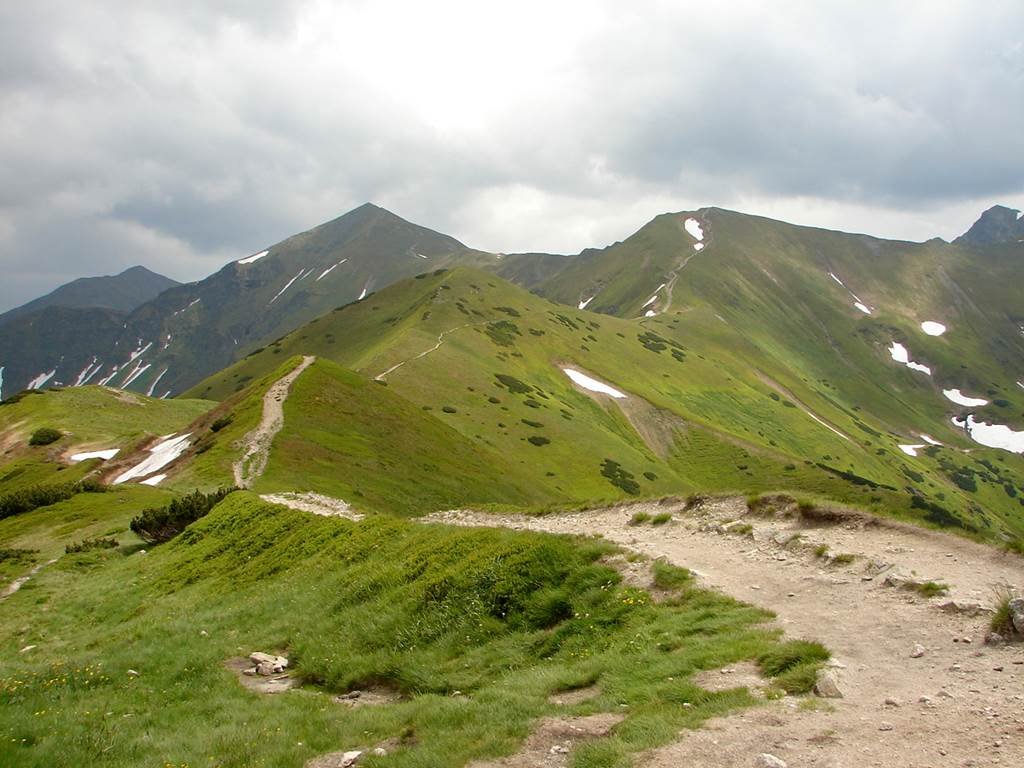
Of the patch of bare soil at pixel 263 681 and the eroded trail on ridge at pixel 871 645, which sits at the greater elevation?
the eroded trail on ridge at pixel 871 645

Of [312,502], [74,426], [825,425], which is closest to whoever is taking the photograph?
[312,502]

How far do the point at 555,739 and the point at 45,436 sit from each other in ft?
268

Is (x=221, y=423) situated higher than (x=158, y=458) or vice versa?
(x=221, y=423)

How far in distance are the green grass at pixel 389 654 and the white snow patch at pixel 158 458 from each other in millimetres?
31695

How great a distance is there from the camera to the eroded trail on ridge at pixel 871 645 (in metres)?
7.76

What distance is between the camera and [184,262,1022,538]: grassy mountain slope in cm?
8350

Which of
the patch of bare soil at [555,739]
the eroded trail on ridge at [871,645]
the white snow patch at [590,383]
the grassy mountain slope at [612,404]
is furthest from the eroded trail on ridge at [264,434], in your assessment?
the white snow patch at [590,383]

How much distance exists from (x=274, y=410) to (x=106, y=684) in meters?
40.6

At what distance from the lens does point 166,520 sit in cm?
3553

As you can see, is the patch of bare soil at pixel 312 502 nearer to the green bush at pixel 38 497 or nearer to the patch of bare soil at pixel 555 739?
the green bush at pixel 38 497

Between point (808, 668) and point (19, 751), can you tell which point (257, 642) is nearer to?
point (19, 751)

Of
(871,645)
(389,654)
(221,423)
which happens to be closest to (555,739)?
(871,645)

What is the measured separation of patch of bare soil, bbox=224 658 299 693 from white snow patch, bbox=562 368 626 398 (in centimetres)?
10549

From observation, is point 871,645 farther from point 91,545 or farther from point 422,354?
point 422,354
